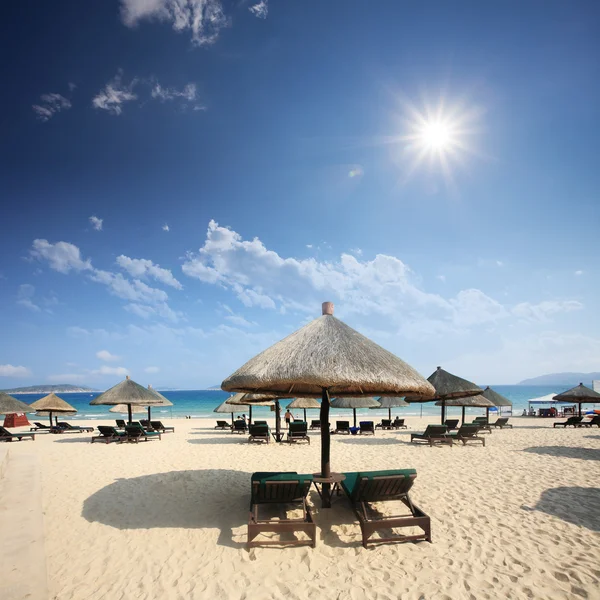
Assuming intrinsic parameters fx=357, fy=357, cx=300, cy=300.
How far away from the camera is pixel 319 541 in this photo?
4520 millimetres

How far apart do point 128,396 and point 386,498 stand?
485 inches

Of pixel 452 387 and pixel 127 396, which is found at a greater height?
pixel 452 387

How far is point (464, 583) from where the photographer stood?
3621 mm

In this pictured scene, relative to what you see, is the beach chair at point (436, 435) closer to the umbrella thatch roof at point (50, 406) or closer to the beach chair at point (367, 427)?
the beach chair at point (367, 427)

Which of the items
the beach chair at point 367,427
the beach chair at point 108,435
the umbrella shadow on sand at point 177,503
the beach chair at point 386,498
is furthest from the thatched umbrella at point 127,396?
the beach chair at point 386,498

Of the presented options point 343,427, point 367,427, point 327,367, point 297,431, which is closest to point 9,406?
point 297,431

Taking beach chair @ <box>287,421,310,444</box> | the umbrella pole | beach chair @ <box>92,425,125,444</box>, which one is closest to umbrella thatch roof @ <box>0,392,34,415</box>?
beach chair @ <box>92,425,125,444</box>

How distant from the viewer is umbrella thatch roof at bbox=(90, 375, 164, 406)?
45.2 feet

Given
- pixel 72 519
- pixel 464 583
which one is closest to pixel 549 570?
pixel 464 583

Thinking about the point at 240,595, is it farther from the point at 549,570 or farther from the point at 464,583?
the point at 549,570

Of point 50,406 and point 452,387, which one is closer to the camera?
point 452,387

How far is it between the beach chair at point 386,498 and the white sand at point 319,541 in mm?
142

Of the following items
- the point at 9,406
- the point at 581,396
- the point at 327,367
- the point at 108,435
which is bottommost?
the point at 108,435

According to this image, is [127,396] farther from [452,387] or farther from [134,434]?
[452,387]
